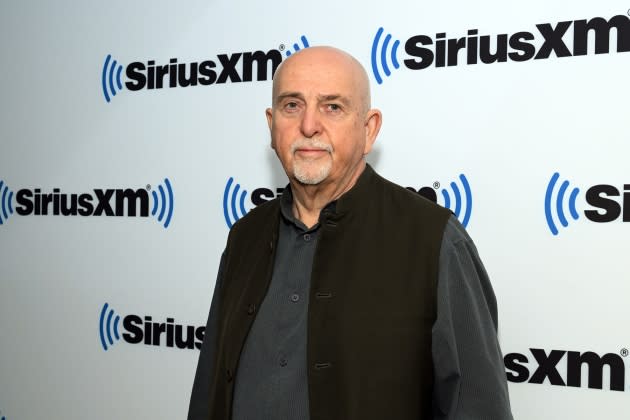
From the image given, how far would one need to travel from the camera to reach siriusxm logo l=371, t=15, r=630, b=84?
5.98 ft

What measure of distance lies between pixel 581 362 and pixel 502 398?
0.54 m

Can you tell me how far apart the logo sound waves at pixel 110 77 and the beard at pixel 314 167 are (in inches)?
48.4

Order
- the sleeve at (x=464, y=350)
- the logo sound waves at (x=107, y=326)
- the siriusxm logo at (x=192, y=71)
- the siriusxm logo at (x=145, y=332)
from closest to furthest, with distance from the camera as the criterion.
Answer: the sleeve at (x=464, y=350) < the siriusxm logo at (x=192, y=71) < the siriusxm logo at (x=145, y=332) < the logo sound waves at (x=107, y=326)

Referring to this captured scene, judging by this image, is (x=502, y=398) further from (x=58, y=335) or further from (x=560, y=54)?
(x=58, y=335)

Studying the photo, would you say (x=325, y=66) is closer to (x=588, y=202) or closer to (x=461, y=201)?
(x=461, y=201)

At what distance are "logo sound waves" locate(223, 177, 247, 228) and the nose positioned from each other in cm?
75

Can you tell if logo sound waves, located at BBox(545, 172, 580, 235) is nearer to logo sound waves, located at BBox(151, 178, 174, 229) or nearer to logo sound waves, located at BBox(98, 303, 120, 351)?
logo sound waves, located at BBox(151, 178, 174, 229)

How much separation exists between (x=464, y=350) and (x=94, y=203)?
5.38 ft

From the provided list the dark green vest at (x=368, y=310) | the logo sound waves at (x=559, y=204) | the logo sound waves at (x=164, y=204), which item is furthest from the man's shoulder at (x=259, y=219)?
the logo sound waves at (x=559, y=204)

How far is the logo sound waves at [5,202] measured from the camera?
271 centimetres

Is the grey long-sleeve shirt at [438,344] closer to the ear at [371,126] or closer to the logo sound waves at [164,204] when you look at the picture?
the ear at [371,126]

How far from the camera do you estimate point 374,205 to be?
1612mm

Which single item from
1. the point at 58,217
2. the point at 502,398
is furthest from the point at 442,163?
the point at 58,217

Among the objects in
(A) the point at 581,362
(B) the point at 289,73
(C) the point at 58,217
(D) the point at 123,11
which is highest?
(D) the point at 123,11
